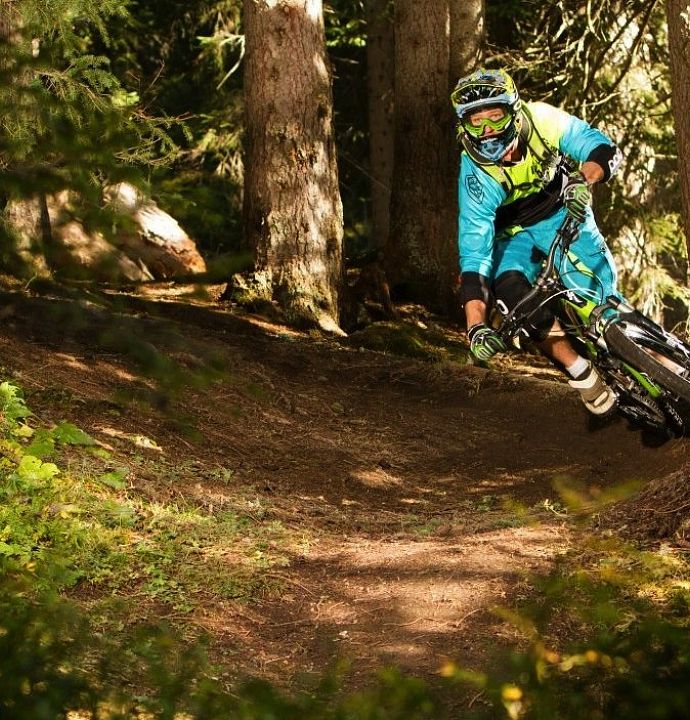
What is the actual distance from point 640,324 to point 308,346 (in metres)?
4.24

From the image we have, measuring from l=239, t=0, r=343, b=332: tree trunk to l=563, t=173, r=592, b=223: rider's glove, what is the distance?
5018 millimetres

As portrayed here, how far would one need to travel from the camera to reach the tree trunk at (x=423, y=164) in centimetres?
1330

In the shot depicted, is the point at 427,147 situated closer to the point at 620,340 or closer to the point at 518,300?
the point at 518,300

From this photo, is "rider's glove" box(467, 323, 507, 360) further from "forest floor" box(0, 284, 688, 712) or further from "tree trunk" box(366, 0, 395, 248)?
"tree trunk" box(366, 0, 395, 248)

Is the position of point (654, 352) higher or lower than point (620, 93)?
lower

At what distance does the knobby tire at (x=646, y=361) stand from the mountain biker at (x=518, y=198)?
0.96 feet

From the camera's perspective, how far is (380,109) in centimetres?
1983

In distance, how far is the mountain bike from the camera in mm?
7078

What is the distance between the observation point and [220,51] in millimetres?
18109

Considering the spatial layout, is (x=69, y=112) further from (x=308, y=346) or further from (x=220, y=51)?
(x=220, y=51)

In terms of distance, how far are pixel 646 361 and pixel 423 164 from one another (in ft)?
22.6

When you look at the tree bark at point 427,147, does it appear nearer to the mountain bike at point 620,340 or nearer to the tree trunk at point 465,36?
the tree trunk at point 465,36

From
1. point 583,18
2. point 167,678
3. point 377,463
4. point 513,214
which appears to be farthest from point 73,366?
point 583,18

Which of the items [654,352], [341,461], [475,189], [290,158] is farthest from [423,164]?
[654,352]
